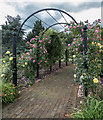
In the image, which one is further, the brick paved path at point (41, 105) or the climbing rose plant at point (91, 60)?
the climbing rose plant at point (91, 60)

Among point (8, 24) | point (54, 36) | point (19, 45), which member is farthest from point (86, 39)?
point (8, 24)

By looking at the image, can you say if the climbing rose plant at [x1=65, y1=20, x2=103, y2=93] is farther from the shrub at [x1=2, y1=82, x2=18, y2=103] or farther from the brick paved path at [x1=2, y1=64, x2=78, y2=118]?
the shrub at [x1=2, y1=82, x2=18, y2=103]

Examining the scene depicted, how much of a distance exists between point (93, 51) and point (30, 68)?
262 cm

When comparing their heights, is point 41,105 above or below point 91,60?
below

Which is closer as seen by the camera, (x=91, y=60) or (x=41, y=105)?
(x=41, y=105)

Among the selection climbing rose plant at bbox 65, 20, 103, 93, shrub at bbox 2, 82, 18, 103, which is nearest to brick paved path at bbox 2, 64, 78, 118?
shrub at bbox 2, 82, 18, 103

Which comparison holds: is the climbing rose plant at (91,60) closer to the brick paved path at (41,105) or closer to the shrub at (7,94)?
the brick paved path at (41,105)

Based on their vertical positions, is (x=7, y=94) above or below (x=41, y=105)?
above

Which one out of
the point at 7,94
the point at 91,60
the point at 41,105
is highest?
the point at 91,60

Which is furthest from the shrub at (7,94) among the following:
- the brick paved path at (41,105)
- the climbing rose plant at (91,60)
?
the climbing rose plant at (91,60)

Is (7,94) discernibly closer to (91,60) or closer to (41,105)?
(41,105)

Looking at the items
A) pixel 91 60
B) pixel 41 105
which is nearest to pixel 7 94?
pixel 41 105

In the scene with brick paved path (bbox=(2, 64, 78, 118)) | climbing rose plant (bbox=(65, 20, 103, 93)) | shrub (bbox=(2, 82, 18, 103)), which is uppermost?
climbing rose plant (bbox=(65, 20, 103, 93))

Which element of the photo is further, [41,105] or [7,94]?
[7,94]
